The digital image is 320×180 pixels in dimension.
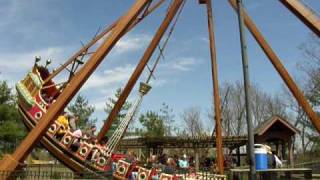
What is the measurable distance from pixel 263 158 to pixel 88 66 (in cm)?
602

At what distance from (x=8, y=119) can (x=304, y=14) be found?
99.5 feet

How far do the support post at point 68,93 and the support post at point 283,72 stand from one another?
4.05 meters

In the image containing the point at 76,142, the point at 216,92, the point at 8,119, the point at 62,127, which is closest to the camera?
the point at 76,142

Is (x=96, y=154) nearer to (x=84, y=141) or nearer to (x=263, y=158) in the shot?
(x=84, y=141)

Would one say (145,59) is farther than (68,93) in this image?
Yes

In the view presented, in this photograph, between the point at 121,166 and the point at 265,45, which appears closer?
the point at 121,166

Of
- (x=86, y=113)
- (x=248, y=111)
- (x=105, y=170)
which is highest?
(x=86, y=113)

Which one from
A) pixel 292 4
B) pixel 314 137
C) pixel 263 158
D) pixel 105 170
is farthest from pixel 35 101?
pixel 314 137

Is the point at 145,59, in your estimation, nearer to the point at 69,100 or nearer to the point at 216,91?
the point at 216,91

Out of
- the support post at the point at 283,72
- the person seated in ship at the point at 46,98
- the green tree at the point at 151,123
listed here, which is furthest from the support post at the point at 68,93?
the green tree at the point at 151,123

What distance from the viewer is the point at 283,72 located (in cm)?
1564

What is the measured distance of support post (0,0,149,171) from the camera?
12852 mm

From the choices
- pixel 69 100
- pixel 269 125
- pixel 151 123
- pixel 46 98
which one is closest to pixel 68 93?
pixel 69 100

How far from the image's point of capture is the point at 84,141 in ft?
48.4
